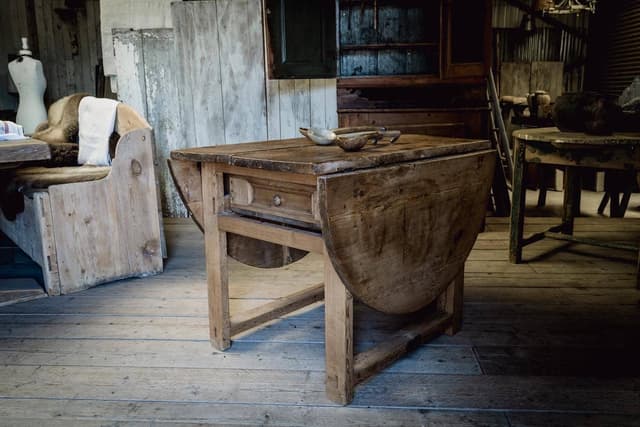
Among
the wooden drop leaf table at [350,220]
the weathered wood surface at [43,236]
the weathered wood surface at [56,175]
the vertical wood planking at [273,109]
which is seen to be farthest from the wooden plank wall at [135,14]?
the wooden drop leaf table at [350,220]

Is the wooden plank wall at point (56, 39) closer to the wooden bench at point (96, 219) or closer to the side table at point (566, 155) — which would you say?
the wooden bench at point (96, 219)

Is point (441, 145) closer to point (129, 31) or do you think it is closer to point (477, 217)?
point (477, 217)

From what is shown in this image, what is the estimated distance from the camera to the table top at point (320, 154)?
4.90ft

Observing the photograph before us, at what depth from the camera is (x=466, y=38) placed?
3.65 meters

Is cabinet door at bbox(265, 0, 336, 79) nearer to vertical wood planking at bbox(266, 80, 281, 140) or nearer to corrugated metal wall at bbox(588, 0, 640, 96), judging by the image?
vertical wood planking at bbox(266, 80, 281, 140)

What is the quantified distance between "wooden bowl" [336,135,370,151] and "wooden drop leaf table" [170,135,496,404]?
0.04 meters

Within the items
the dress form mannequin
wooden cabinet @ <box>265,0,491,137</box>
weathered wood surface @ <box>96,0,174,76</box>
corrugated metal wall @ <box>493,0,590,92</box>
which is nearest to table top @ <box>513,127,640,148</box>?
wooden cabinet @ <box>265,0,491,137</box>

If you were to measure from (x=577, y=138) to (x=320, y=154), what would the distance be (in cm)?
156

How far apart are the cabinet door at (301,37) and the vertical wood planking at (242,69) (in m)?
0.67

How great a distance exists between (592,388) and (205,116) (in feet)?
10.7

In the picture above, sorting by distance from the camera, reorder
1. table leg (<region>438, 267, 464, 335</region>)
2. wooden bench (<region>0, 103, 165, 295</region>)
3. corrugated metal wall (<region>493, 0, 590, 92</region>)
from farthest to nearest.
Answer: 1. corrugated metal wall (<region>493, 0, 590, 92</region>)
2. wooden bench (<region>0, 103, 165, 295</region>)
3. table leg (<region>438, 267, 464, 335</region>)

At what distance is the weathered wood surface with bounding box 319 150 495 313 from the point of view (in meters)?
1.51

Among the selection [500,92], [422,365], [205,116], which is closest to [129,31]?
[205,116]

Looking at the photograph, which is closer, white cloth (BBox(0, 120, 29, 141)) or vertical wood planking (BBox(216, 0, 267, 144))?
white cloth (BBox(0, 120, 29, 141))
